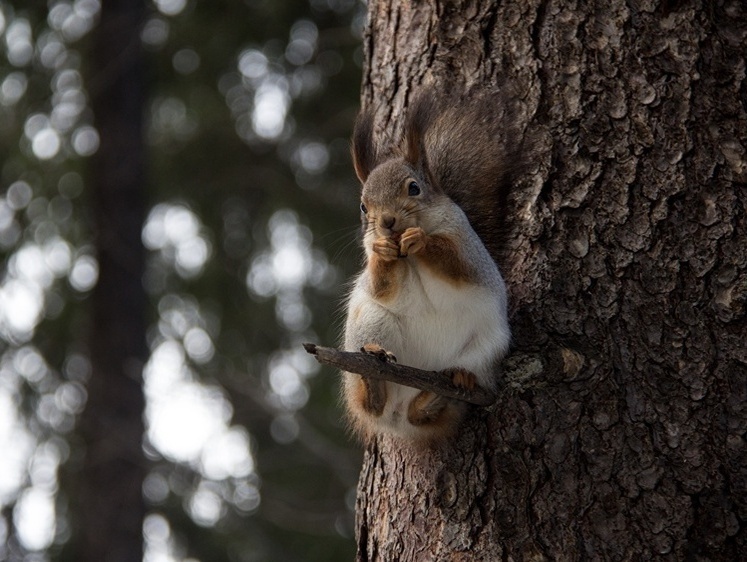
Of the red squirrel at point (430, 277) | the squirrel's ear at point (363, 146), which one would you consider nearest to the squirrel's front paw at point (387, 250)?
the red squirrel at point (430, 277)

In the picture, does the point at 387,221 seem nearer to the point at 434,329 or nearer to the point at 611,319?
the point at 434,329

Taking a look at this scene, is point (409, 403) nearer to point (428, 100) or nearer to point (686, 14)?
point (428, 100)

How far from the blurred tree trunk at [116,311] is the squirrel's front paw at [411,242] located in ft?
12.5

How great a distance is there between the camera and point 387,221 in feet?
Result: 6.46

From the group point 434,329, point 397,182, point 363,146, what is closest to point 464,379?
point 434,329

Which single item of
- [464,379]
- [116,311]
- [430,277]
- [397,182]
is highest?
[397,182]

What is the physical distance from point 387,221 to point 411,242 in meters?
0.12

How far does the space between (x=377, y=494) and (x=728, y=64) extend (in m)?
1.19

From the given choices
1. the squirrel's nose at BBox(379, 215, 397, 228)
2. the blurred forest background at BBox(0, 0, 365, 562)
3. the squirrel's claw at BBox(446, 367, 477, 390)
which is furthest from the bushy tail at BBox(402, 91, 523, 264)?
the blurred forest background at BBox(0, 0, 365, 562)

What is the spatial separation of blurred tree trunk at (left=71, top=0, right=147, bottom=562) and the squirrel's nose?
3729mm

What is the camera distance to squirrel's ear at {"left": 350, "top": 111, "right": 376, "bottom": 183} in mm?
2143

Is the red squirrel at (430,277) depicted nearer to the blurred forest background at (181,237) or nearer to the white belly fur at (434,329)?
the white belly fur at (434,329)

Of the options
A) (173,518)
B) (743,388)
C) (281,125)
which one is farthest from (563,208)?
(173,518)

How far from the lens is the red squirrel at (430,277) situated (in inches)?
73.4
